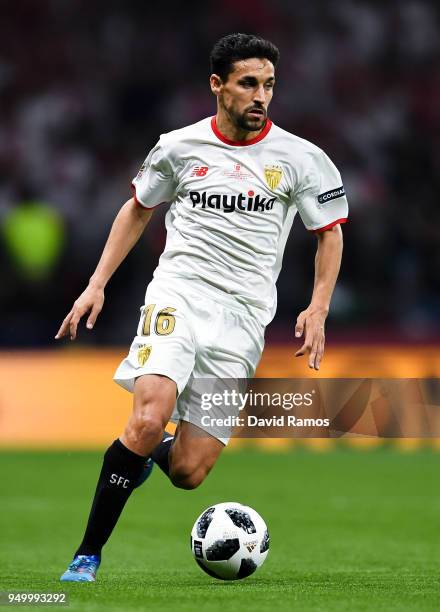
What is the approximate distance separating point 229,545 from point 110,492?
1.92ft

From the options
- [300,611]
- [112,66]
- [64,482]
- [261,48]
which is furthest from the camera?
[112,66]

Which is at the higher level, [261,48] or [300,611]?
[261,48]

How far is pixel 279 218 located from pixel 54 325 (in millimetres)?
9839

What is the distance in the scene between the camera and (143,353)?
532 centimetres

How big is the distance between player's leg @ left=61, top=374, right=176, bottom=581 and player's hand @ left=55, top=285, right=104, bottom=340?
1.13ft

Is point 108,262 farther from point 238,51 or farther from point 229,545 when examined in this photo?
point 229,545

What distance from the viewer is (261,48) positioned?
5.48 m

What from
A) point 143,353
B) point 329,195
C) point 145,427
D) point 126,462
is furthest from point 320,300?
point 126,462

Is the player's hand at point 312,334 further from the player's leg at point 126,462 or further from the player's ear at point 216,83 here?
the player's ear at point 216,83

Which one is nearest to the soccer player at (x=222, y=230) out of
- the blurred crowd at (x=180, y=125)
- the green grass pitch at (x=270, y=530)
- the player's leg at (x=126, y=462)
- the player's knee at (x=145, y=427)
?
the player's leg at (x=126, y=462)

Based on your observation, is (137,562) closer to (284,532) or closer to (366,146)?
(284,532)

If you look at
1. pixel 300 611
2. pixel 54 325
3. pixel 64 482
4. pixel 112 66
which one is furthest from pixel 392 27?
pixel 300 611

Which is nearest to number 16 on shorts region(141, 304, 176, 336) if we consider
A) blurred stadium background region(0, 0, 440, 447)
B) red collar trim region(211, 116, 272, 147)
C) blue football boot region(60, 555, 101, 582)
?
red collar trim region(211, 116, 272, 147)

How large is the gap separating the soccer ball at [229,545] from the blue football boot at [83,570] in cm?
54
